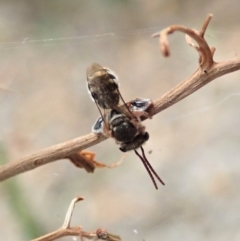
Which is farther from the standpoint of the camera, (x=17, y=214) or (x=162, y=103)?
(x=17, y=214)

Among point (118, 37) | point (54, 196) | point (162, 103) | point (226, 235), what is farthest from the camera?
point (118, 37)

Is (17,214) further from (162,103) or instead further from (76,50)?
(162,103)

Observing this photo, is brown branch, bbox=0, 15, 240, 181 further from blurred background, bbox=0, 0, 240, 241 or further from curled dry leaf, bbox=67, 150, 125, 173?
blurred background, bbox=0, 0, 240, 241

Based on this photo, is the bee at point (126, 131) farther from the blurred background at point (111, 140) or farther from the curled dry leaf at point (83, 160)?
the blurred background at point (111, 140)

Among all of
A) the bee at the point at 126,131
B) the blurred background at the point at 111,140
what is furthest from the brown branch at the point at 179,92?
the blurred background at the point at 111,140

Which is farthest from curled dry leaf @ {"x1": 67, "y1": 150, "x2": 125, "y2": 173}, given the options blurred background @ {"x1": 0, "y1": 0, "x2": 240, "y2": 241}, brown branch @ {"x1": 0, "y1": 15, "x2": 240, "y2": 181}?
blurred background @ {"x1": 0, "y1": 0, "x2": 240, "y2": 241}

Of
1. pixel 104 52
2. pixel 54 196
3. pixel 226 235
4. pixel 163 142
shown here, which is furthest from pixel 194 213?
pixel 104 52

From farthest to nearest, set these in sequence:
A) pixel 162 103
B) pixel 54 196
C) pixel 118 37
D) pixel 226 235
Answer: pixel 118 37
pixel 54 196
pixel 226 235
pixel 162 103
